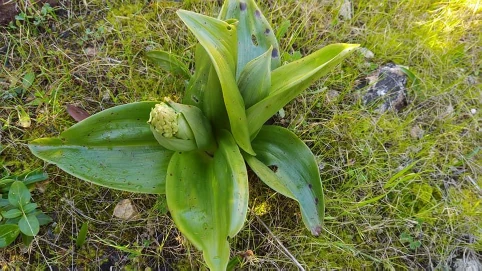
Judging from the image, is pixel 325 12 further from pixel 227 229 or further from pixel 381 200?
pixel 227 229

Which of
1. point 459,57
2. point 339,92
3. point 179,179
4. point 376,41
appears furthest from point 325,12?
point 179,179

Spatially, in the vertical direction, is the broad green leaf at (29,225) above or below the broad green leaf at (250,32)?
below

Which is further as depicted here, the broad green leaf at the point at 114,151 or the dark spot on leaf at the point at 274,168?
the dark spot on leaf at the point at 274,168

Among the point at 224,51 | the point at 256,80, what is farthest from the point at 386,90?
the point at 224,51

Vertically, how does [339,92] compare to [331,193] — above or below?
above

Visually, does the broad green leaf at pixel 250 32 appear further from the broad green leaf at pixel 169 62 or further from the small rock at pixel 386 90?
the small rock at pixel 386 90

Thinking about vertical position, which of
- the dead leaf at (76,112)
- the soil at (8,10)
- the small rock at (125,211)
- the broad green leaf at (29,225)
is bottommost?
the small rock at (125,211)

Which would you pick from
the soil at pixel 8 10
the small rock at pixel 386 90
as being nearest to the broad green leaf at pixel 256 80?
the small rock at pixel 386 90
